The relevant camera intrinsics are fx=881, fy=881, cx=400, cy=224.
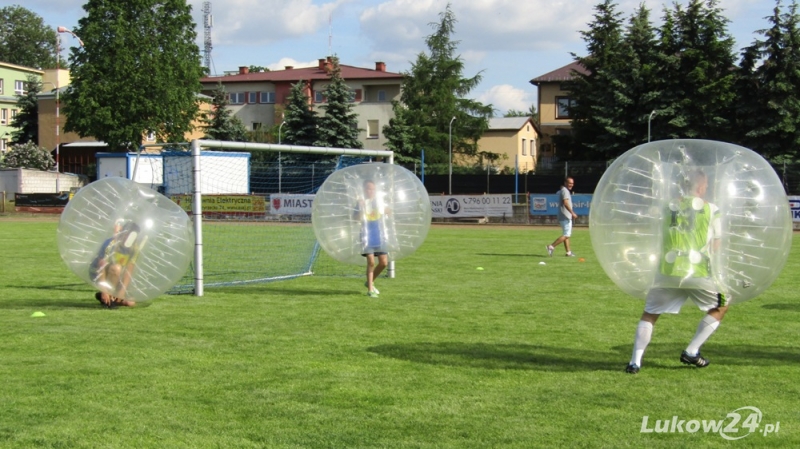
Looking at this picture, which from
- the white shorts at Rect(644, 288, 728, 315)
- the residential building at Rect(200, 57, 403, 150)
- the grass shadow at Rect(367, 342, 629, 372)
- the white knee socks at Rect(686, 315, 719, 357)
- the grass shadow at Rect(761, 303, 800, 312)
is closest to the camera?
the white shorts at Rect(644, 288, 728, 315)

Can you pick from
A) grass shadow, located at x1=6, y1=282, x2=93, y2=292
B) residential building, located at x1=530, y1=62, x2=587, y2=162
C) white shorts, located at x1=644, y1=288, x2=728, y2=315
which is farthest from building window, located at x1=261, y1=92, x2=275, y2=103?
white shorts, located at x1=644, y1=288, x2=728, y2=315

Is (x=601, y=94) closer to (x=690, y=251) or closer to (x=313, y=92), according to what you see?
(x=313, y=92)

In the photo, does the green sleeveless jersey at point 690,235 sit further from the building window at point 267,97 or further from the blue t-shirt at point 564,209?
the building window at point 267,97

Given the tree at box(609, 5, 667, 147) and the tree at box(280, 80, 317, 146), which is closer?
the tree at box(609, 5, 667, 147)

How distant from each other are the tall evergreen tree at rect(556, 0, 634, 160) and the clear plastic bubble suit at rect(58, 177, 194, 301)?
4174 centimetres

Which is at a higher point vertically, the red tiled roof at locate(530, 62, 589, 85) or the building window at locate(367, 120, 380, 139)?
the red tiled roof at locate(530, 62, 589, 85)

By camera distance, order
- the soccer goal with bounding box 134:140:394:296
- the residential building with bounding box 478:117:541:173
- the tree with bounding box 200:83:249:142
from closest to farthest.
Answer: the soccer goal with bounding box 134:140:394:296
the tree with bounding box 200:83:249:142
the residential building with bounding box 478:117:541:173

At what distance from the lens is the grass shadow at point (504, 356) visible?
25.8 feet

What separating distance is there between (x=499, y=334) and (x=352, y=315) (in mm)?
2131

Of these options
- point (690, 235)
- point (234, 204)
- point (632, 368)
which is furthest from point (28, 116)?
point (690, 235)

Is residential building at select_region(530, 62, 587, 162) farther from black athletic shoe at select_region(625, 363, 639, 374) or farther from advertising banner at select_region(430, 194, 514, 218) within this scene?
black athletic shoe at select_region(625, 363, 639, 374)

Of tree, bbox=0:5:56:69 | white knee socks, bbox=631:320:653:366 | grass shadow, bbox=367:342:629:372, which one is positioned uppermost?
tree, bbox=0:5:56:69

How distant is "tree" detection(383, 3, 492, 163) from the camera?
66375 millimetres

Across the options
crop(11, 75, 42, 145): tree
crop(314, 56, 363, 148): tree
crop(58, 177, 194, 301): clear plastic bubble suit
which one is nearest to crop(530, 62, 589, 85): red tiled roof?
crop(314, 56, 363, 148): tree
